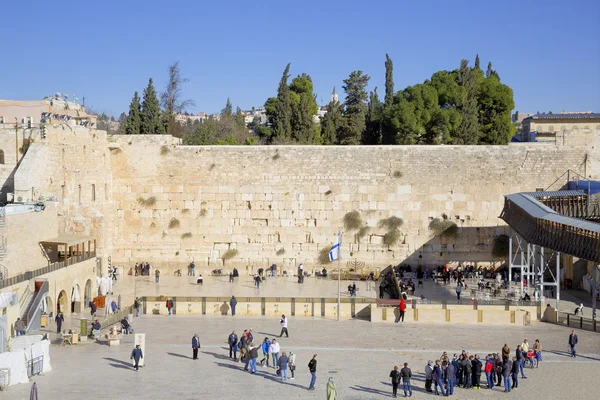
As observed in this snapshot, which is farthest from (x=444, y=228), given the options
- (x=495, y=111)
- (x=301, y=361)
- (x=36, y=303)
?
(x=36, y=303)

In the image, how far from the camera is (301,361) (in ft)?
57.8

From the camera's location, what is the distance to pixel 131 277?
1194 inches

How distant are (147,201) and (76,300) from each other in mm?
8281

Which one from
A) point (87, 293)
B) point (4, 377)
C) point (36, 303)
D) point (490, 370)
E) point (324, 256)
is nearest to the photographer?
point (4, 377)

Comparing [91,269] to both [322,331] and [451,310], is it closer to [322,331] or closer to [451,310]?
[322,331]

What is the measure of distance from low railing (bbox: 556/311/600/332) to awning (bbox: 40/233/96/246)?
15.1m

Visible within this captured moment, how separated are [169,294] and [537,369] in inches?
528

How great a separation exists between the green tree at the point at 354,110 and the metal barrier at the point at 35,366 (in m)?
27.3

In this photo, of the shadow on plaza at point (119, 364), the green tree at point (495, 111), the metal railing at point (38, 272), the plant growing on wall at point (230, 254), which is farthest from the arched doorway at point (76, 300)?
the green tree at point (495, 111)

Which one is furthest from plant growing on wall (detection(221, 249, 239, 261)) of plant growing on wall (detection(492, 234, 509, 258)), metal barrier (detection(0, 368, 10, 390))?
metal barrier (detection(0, 368, 10, 390))

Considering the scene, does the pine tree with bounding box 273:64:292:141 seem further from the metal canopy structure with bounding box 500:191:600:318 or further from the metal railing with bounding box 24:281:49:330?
the metal railing with bounding box 24:281:49:330

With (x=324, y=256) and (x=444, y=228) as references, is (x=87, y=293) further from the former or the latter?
(x=444, y=228)

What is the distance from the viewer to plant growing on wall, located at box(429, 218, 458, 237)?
100 feet

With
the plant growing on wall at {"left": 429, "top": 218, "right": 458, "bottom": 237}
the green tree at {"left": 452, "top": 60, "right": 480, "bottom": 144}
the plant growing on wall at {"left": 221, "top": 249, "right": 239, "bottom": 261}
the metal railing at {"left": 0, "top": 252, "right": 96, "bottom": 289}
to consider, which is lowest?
the metal railing at {"left": 0, "top": 252, "right": 96, "bottom": 289}
